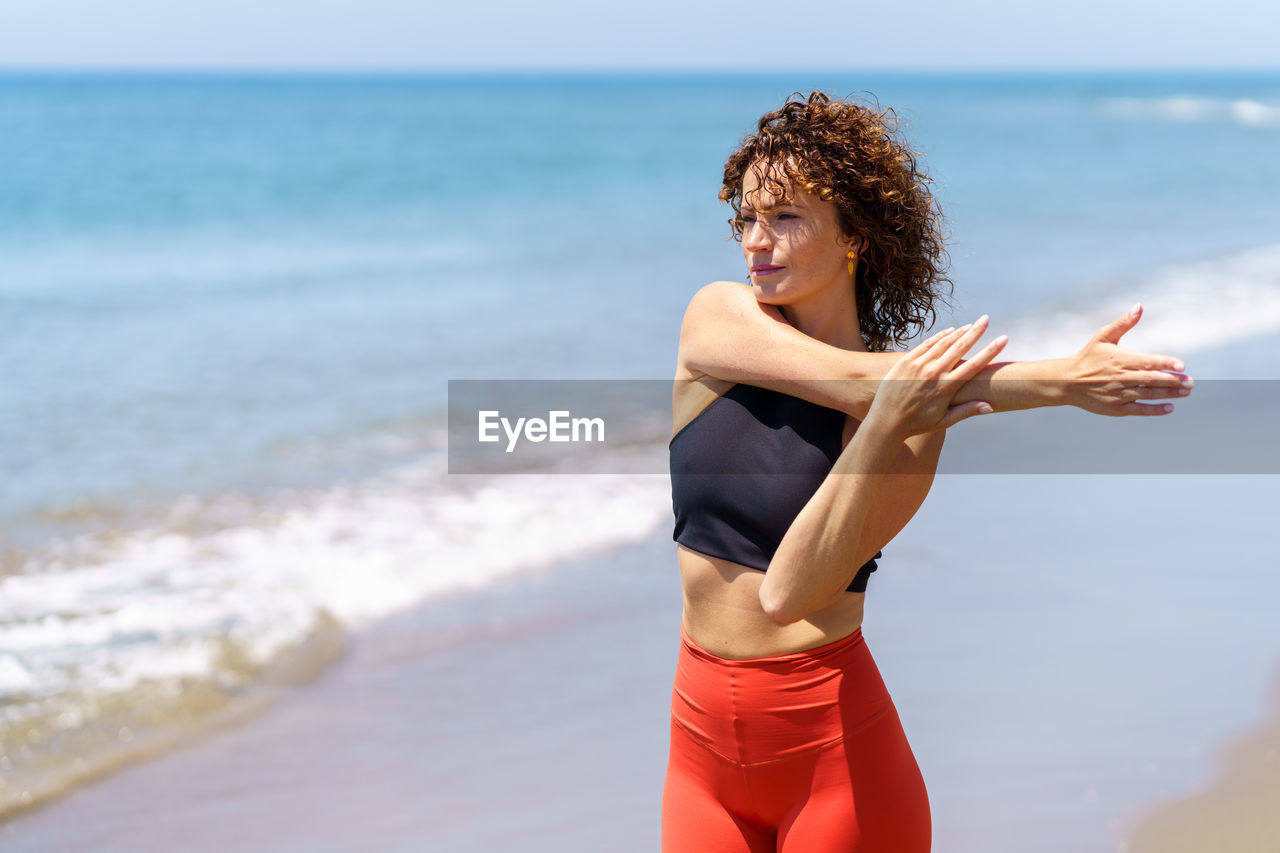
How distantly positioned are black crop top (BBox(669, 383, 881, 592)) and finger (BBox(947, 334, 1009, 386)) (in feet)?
0.92

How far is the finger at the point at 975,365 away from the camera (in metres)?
2.02

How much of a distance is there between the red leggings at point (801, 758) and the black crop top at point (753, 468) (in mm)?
197

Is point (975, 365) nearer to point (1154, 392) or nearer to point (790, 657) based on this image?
point (1154, 392)

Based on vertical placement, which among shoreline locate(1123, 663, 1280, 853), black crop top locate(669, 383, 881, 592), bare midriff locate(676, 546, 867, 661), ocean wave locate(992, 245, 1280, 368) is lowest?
shoreline locate(1123, 663, 1280, 853)

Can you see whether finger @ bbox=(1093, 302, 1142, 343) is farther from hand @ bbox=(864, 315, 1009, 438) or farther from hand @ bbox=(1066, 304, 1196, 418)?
hand @ bbox=(864, 315, 1009, 438)

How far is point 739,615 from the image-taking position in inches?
88.4

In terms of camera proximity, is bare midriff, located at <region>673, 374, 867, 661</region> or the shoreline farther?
the shoreline

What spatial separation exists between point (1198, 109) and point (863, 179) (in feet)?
260

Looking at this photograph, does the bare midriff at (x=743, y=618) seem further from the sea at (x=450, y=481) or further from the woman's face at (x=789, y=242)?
the sea at (x=450, y=481)

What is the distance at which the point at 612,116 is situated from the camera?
6581 centimetres

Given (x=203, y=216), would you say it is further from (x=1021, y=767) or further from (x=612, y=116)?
(x=612, y=116)

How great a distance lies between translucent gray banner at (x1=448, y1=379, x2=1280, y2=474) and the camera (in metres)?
8.12

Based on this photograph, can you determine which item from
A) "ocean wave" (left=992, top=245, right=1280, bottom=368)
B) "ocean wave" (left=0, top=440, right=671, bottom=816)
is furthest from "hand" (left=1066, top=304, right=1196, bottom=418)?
"ocean wave" (left=992, top=245, right=1280, bottom=368)

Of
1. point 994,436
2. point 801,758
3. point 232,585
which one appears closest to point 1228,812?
point 801,758
